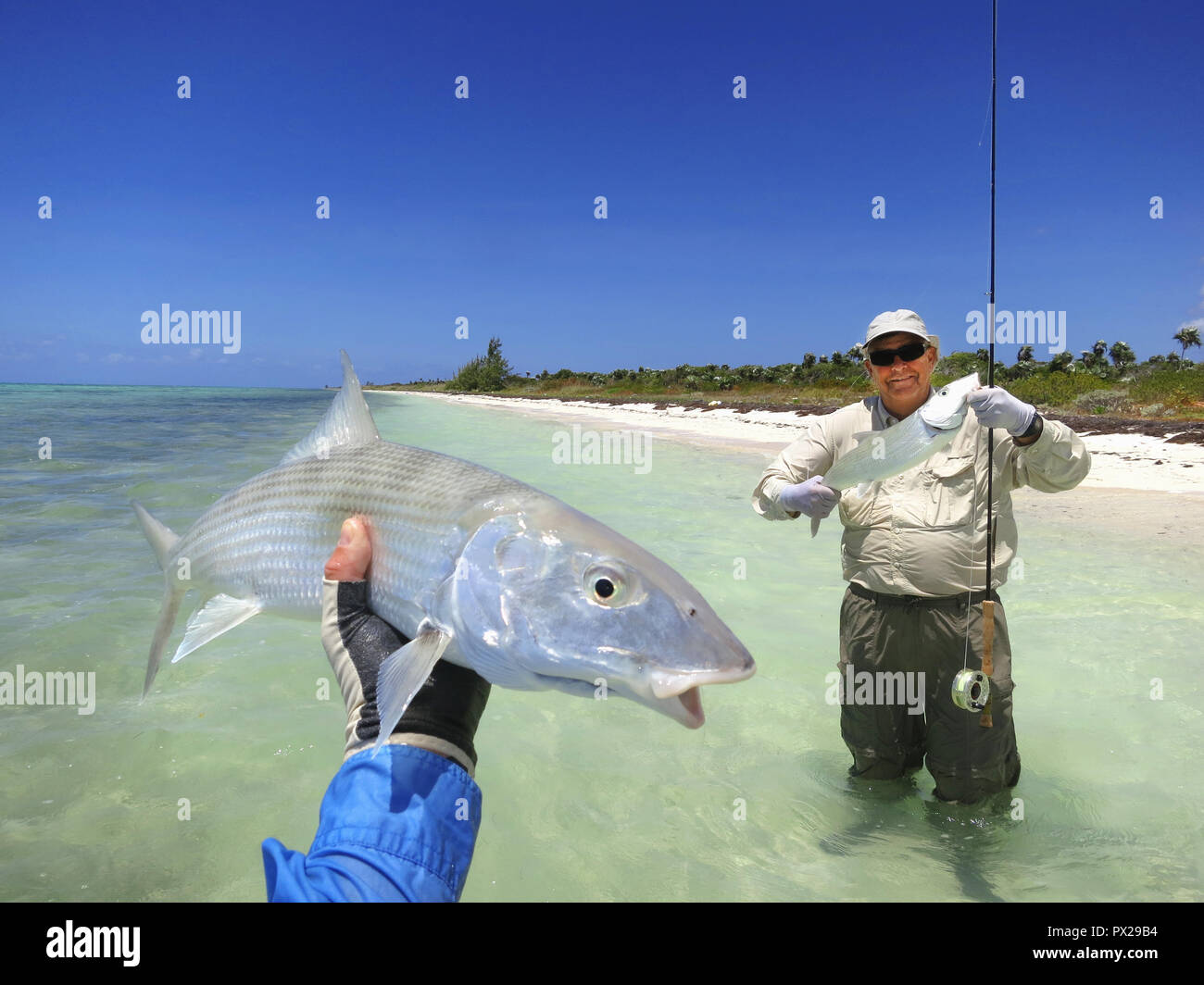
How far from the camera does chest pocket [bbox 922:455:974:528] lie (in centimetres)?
298

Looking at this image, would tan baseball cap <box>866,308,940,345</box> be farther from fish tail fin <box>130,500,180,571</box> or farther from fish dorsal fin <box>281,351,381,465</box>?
fish tail fin <box>130,500,180,571</box>

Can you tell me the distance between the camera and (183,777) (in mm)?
3471

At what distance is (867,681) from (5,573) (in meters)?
7.29

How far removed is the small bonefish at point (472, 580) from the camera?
65.7 inches

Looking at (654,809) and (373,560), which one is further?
(654,809)

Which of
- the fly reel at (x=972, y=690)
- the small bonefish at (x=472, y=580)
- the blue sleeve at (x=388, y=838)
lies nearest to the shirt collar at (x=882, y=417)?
the fly reel at (x=972, y=690)

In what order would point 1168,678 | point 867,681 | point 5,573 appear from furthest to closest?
point 5,573
point 1168,678
point 867,681

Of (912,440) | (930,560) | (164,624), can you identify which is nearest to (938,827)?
(930,560)

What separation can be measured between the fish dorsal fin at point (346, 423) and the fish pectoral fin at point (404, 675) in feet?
3.50

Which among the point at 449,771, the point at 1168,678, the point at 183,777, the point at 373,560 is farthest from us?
the point at 1168,678

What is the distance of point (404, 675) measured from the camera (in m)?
1.70

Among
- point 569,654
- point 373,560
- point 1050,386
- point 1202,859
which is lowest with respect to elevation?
point 1202,859

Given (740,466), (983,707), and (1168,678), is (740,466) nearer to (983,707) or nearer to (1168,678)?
(1168,678)

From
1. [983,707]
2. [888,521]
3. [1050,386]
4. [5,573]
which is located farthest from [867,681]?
[1050,386]
